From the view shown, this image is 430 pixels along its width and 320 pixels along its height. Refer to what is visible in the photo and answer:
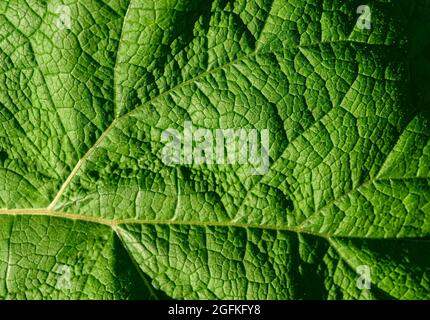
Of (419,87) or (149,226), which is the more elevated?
(419,87)

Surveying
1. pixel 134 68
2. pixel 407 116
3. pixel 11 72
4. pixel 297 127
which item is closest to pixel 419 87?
pixel 407 116

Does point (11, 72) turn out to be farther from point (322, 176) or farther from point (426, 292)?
point (426, 292)

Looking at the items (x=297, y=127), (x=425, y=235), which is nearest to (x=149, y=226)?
(x=297, y=127)

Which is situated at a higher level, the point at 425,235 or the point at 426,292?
the point at 425,235

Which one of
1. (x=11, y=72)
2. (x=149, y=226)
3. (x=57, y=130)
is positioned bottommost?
(x=149, y=226)

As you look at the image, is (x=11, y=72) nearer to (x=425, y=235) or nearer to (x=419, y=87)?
(x=419, y=87)

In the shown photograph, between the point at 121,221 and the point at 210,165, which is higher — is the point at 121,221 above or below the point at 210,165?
below
